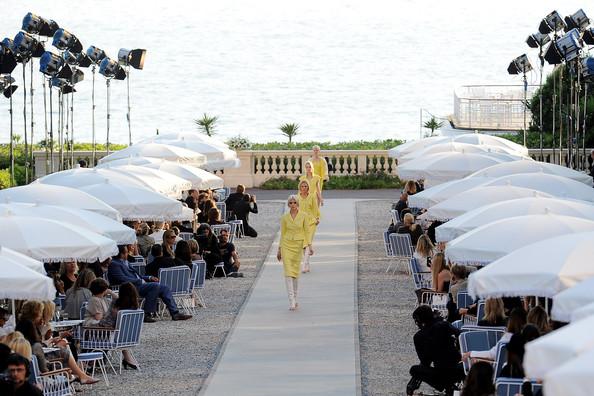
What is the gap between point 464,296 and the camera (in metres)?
17.0

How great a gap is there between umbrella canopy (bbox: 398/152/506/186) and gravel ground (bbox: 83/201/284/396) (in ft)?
13.4

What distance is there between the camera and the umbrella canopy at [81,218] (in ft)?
58.2

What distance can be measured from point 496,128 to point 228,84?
7190 centimetres

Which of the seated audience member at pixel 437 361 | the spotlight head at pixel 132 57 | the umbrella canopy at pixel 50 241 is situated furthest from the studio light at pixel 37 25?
the seated audience member at pixel 437 361

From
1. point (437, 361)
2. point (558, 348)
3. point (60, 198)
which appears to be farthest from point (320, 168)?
point (558, 348)

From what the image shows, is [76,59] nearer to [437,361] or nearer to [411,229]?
[411,229]

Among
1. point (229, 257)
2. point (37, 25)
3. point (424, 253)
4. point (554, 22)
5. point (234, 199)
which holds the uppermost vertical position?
point (554, 22)

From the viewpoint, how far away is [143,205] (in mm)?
21578

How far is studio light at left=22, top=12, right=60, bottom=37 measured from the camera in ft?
105

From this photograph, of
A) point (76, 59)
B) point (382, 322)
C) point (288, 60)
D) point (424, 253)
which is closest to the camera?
point (382, 322)

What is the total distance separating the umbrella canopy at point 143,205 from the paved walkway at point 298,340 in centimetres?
172

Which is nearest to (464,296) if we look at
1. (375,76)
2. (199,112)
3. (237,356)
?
(237,356)

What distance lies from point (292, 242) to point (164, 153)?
12.1 m

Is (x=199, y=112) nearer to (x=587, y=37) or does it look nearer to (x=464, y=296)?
(x=587, y=37)
